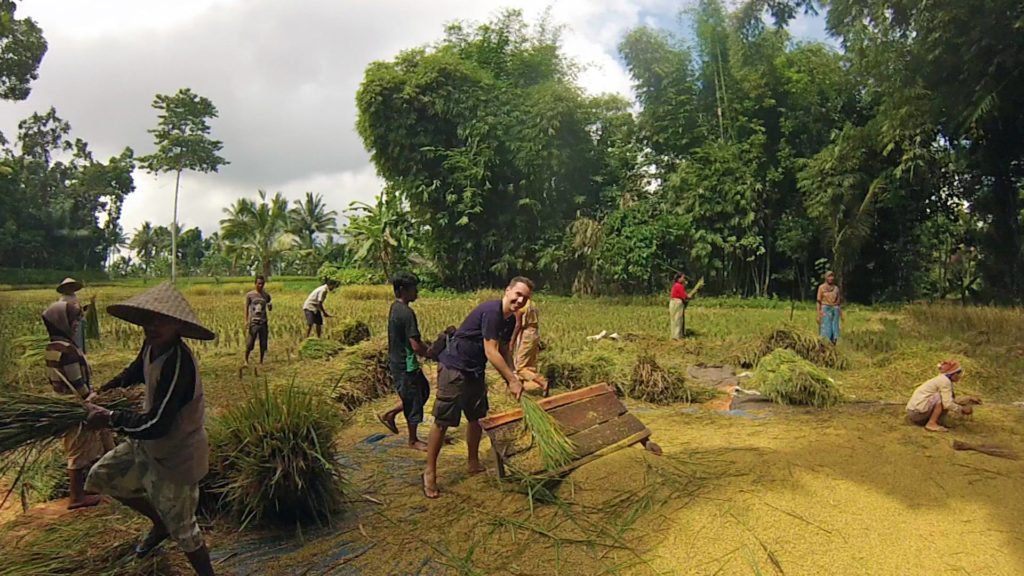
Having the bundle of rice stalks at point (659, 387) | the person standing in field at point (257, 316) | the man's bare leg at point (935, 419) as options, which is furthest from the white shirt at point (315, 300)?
the man's bare leg at point (935, 419)

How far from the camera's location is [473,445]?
4207mm

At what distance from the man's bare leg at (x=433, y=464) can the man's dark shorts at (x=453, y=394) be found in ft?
0.20

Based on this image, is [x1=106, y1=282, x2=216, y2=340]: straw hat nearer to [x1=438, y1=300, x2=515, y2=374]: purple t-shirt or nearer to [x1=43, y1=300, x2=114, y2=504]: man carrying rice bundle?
[x1=43, y1=300, x2=114, y2=504]: man carrying rice bundle

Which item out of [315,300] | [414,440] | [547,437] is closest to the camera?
[547,437]

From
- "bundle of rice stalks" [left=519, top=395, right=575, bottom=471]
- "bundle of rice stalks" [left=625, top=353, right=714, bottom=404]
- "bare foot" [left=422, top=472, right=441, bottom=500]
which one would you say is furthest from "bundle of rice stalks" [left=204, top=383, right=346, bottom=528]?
"bundle of rice stalks" [left=625, top=353, right=714, bottom=404]

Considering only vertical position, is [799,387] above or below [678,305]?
below

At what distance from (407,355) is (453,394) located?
104 cm

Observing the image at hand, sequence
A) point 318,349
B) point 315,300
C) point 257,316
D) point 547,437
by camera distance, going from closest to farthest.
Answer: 1. point 547,437
2. point 257,316
3. point 318,349
4. point 315,300

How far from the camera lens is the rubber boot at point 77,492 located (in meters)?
3.67

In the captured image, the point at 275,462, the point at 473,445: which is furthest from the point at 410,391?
the point at 275,462

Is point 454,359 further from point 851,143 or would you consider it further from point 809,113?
point 809,113

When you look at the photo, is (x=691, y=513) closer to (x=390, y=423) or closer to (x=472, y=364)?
(x=472, y=364)

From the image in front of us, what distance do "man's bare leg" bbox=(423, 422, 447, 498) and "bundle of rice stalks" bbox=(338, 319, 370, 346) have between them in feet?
18.9

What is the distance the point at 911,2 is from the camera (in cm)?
1082
